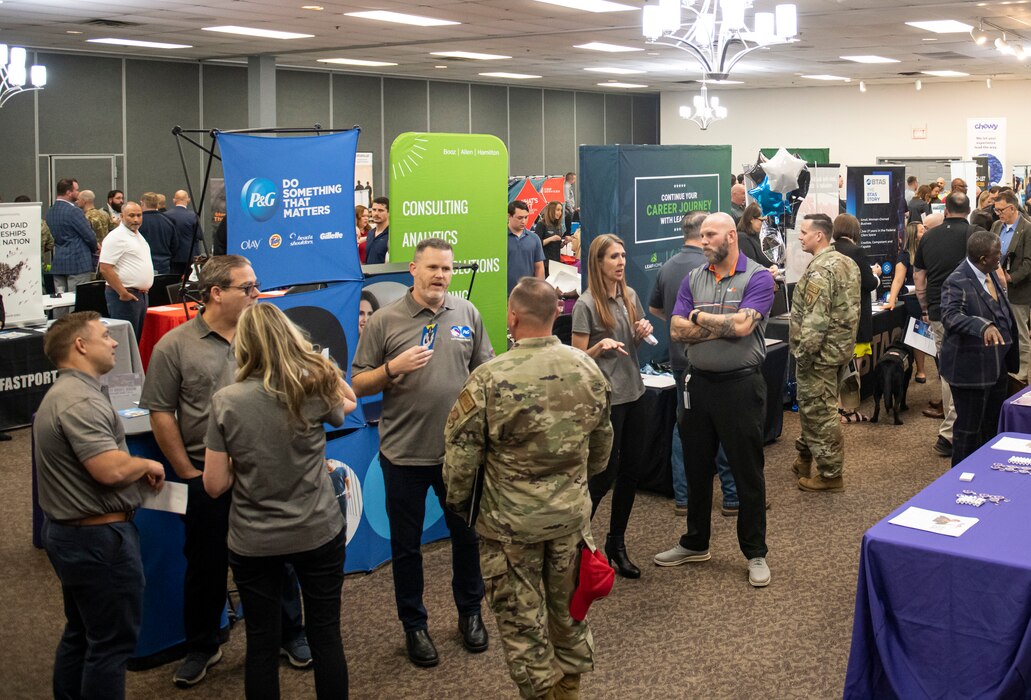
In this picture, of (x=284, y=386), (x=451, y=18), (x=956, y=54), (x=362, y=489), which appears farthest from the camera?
(x=956, y=54)

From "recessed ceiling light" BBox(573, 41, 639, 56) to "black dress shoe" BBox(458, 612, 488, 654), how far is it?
10750mm

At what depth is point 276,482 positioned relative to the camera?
2.73 meters

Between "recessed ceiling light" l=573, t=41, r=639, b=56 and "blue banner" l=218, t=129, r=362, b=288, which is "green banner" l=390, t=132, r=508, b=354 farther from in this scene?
"recessed ceiling light" l=573, t=41, r=639, b=56

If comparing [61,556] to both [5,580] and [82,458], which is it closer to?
[82,458]

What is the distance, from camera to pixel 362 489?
14.2 feet

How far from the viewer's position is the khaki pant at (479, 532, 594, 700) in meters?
2.81

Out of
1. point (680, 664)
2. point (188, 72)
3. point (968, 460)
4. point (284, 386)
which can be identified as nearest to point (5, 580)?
point (284, 386)

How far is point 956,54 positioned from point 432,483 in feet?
44.8

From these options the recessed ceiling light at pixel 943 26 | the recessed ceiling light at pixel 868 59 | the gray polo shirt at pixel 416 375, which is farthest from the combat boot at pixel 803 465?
the recessed ceiling light at pixel 868 59

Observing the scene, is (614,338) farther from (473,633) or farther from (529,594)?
(529,594)

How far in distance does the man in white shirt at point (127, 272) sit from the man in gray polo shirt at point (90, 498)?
534 centimetres

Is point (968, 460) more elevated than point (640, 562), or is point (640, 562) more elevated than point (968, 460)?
point (968, 460)

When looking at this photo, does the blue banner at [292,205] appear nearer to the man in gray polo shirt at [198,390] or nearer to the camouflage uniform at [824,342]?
the man in gray polo shirt at [198,390]

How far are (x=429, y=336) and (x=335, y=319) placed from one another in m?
0.88
